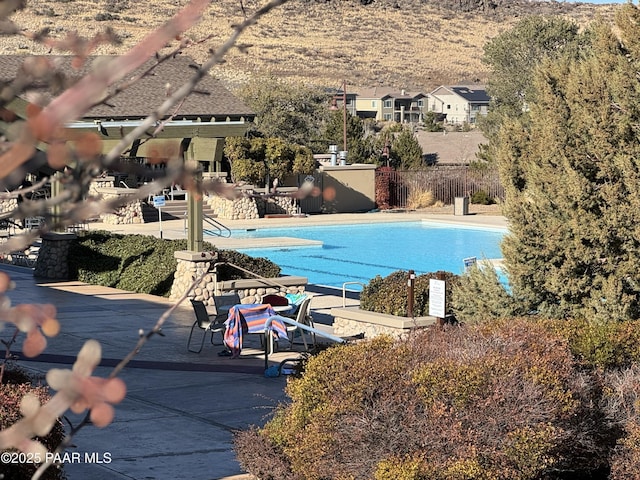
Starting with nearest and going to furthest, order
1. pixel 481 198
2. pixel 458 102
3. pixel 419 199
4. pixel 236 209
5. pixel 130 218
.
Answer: pixel 130 218 → pixel 236 209 → pixel 481 198 → pixel 419 199 → pixel 458 102

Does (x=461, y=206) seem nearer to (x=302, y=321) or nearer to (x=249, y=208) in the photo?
(x=249, y=208)

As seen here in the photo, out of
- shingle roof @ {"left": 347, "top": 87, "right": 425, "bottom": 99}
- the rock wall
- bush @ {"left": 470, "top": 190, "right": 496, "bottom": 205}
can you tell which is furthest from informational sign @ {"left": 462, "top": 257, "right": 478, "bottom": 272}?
shingle roof @ {"left": 347, "top": 87, "right": 425, "bottom": 99}

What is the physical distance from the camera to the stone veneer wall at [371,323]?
44.1 ft

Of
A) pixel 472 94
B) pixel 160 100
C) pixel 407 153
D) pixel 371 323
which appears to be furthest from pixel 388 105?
pixel 371 323

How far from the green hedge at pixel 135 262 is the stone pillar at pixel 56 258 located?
0.15 m

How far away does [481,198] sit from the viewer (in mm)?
41094

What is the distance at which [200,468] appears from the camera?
8.83 m

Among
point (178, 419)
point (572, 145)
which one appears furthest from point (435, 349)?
point (572, 145)

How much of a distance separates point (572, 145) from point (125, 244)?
12171 millimetres

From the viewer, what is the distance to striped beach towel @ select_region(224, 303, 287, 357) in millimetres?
13984

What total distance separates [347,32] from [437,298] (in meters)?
97.9

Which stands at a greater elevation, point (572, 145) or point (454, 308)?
point (572, 145)

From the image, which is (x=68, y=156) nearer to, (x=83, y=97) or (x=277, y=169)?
(x=83, y=97)

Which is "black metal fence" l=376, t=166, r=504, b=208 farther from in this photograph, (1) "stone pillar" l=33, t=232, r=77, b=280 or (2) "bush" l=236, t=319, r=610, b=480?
(2) "bush" l=236, t=319, r=610, b=480
